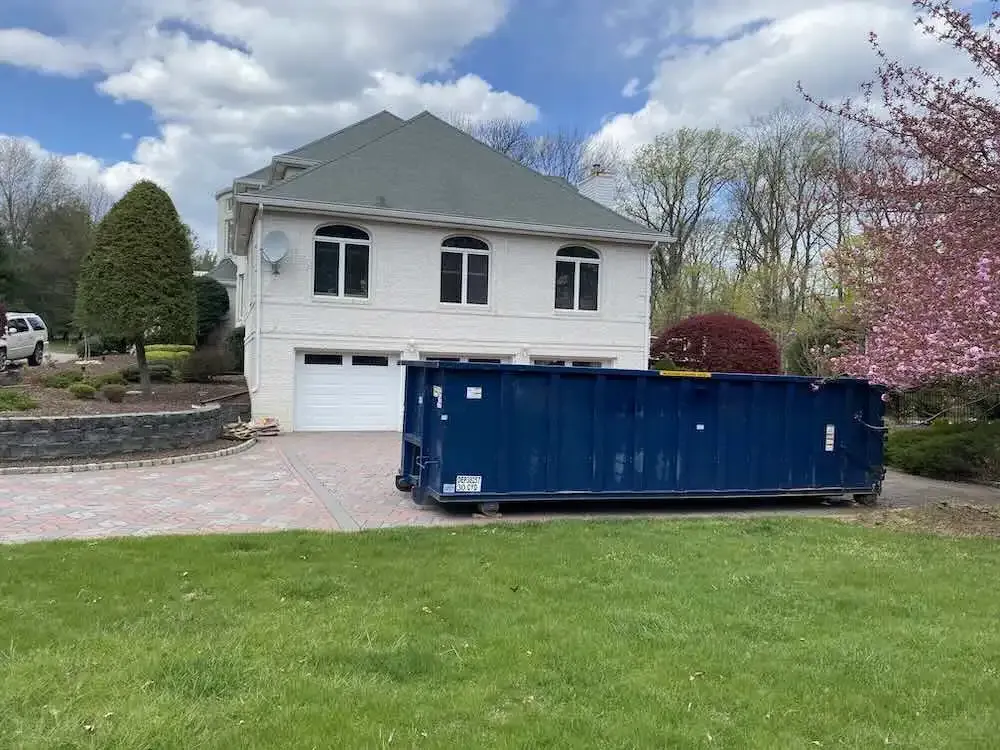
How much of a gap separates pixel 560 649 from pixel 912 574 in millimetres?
3836

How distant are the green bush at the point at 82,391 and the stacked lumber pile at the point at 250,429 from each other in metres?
2.84

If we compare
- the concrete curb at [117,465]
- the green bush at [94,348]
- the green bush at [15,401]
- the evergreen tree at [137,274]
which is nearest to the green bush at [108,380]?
Answer: the evergreen tree at [137,274]

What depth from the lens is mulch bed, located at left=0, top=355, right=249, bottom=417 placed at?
45.3 feet

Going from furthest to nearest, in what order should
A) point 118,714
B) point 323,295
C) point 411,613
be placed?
1. point 323,295
2. point 411,613
3. point 118,714

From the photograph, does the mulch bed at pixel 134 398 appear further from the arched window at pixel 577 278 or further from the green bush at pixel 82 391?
the arched window at pixel 577 278

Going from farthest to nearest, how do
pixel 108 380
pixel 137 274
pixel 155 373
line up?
pixel 155 373 → pixel 108 380 → pixel 137 274

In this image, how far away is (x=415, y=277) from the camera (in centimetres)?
1895

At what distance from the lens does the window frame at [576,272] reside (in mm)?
20094

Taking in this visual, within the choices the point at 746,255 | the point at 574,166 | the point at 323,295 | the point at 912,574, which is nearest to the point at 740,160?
the point at 746,255

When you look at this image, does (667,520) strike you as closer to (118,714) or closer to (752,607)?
(752,607)

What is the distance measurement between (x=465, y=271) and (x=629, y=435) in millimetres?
10444

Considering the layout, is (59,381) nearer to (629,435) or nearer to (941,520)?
(629,435)

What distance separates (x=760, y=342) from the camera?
2072cm

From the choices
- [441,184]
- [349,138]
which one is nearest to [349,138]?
[349,138]
